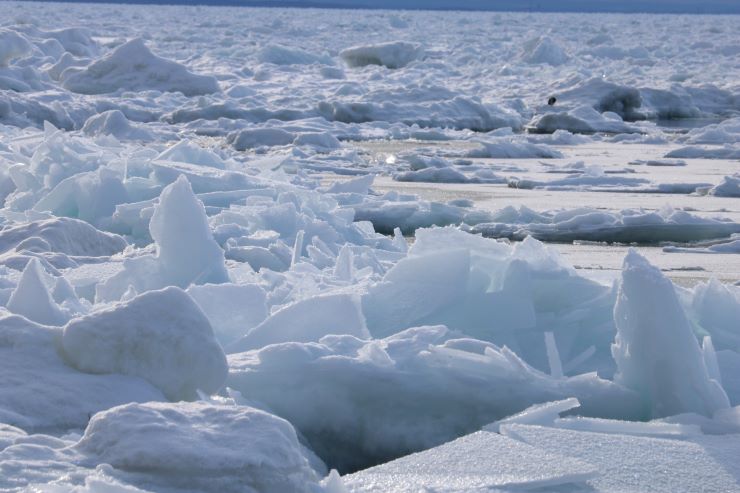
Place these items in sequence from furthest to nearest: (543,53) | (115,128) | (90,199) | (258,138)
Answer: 1. (543,53)
2. (258,138)
3. (115,128)
4. (90,199)

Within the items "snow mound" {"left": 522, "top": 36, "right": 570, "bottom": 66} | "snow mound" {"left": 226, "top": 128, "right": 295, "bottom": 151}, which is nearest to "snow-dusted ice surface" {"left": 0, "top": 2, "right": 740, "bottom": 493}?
"snow mound" {"left": 226, "top": 128, "right": 295, "bottom": 151}

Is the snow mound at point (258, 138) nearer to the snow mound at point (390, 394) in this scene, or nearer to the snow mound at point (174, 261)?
the snow mound at point (174, 261)

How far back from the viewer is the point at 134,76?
14680 mm

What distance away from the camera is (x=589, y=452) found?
2.12 metres

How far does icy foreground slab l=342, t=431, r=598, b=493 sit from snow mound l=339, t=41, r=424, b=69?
18806 millimetres

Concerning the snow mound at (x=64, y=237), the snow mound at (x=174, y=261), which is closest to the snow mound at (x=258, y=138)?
the snow mound at (x=64, y=237)

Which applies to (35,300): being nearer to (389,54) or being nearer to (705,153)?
(705,153)

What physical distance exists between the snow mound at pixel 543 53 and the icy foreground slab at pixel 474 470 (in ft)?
64.2

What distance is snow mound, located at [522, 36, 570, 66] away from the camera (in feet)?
69.4

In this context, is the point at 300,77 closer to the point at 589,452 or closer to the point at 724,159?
the point at 724,159

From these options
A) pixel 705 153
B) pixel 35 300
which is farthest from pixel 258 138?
pixel 35 300

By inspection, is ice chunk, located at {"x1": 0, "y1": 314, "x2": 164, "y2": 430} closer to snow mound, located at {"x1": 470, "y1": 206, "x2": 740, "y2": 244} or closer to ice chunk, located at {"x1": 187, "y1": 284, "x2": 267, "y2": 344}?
ice chunk, located at {"x1": 187, "y1": 284, "x2": 267, "y2": 344}

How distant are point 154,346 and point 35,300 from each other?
0.43 m

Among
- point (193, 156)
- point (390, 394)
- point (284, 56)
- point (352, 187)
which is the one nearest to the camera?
point (390, 394)
